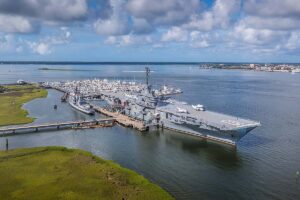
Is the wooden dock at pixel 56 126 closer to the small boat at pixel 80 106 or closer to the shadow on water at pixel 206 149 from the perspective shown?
the shadow on water at pixel 206 149

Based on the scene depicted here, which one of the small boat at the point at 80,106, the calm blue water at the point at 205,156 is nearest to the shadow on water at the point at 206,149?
the calm blue water at the point at 205,156

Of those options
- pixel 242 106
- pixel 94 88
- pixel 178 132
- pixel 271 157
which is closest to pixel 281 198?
pixel 271 157

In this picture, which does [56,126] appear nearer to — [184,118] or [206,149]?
[184,118]

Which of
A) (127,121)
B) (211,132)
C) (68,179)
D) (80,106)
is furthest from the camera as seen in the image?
(80,106)

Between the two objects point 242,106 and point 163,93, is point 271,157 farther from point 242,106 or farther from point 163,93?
point 163,93

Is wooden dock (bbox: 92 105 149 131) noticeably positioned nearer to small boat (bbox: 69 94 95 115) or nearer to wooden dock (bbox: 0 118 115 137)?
wooden dock (bbox: 0 118 115 137)

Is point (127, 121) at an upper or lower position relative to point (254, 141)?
upper

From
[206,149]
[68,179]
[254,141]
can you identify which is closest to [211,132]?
[206,149]

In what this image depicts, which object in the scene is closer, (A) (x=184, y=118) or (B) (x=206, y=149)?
(B) (x=206, y=149)
